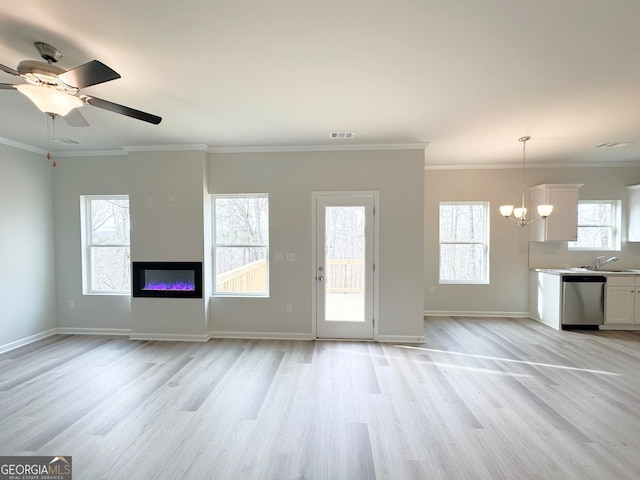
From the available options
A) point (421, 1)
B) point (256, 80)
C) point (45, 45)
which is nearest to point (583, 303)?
point (421, 1)

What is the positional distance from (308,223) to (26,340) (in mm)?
4294

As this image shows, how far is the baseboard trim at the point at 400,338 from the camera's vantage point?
13.6 ft

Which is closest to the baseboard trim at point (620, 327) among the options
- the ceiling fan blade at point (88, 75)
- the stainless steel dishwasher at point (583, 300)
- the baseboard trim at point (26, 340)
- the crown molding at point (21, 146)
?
the stainless steel dishwasher at point (583, 300)

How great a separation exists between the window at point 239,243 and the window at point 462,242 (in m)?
3.37

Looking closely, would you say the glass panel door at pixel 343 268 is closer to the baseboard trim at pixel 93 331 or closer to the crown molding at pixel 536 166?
the crown molding at pixel 536 166

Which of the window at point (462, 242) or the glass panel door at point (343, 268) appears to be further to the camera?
the window at point (462, 242)

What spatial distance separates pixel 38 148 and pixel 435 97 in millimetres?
5457

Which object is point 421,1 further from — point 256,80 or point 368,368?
point 368,368

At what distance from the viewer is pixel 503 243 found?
5348 mm

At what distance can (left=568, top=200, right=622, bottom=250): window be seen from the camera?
5258 millimetres

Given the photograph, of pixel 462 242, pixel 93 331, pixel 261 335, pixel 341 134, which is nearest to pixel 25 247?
pixel 93 331

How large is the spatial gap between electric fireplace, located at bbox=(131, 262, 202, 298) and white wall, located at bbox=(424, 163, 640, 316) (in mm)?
4005

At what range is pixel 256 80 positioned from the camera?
93.0 inches

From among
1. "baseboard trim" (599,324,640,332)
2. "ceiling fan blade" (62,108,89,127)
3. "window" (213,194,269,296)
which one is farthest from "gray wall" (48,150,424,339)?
"baseboard trim" (599,324,640,332)
